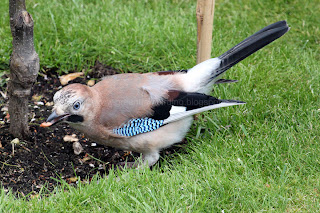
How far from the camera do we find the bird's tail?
4059 mm

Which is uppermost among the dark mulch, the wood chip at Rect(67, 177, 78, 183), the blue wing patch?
the blue wing patch

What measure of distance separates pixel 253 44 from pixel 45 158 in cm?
228

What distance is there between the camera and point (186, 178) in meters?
3.51

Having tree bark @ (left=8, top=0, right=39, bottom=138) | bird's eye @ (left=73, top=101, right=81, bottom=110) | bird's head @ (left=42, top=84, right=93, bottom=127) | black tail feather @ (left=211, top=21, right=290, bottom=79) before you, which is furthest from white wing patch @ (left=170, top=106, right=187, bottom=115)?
tree bark @ (left=8, top=0, right=39, bottom=138)

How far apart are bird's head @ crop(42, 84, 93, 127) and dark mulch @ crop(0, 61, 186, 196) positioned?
1.61ft

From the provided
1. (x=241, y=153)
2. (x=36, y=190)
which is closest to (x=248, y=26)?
(x=241, y=153)

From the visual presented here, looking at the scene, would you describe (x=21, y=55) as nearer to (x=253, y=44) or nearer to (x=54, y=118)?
(x=54, y=118)

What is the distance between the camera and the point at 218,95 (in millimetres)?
4750

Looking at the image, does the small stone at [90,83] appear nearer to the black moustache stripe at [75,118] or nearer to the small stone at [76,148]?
the small stone at [76,148]

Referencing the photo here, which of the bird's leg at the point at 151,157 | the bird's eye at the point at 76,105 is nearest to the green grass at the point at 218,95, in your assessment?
the bird's leg at the point at 151,157

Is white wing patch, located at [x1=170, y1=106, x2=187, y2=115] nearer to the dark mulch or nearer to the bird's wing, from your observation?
the bird's wing

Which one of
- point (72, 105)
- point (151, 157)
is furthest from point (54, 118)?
point (151, 157)

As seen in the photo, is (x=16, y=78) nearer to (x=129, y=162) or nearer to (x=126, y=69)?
(x=129, y=162)

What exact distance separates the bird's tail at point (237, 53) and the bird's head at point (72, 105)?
1069 mm
